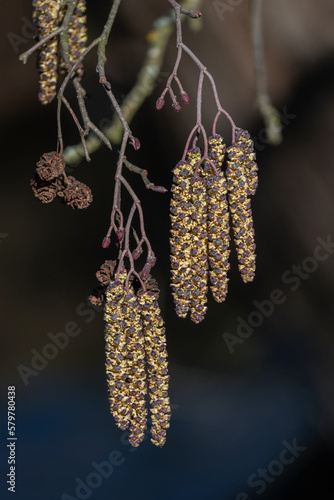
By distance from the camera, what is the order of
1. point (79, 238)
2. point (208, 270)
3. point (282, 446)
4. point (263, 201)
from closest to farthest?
point (208, 270) → point (263, 201) → point (282, 446) → point (79, 238)

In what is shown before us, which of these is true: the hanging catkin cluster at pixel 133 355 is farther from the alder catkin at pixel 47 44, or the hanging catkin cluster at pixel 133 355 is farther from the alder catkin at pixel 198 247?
the alder catkin at pixel 47 44

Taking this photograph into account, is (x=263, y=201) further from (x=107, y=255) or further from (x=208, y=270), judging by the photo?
(x=208, y=270)

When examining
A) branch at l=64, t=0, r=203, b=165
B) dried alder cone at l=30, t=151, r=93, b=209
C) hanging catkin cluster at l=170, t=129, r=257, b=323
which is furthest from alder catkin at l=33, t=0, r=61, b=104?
branch at l=64, t=0, r=203, b=165

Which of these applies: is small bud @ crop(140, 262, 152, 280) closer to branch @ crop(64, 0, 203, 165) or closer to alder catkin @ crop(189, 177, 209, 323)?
alder catkin @ crop(189, 177, 209, 323)

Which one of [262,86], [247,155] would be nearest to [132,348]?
[247,155]

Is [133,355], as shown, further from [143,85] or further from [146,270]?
[143,85]

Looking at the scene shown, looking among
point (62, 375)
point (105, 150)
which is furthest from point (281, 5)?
point (62, 375)

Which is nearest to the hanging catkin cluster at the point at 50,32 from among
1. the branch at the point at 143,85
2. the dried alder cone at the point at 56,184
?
the dried alder cone at the point at 56,184

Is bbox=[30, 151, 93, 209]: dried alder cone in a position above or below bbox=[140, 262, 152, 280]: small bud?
above
